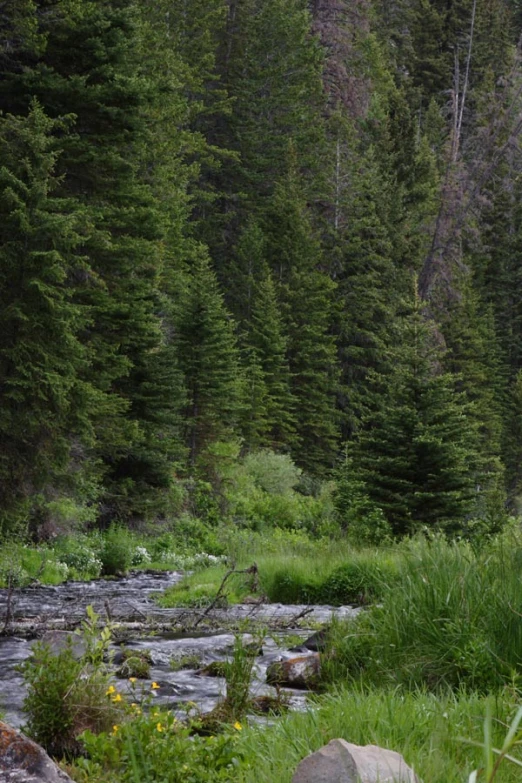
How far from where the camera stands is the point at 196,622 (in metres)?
11.1

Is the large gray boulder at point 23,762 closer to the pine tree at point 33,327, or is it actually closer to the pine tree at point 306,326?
the pine tree at point 33,327

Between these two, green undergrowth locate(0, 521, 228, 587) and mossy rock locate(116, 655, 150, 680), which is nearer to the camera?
mossy rock locate(116, 655, 150, 680)

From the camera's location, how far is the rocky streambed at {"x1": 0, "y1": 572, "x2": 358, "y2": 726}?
7.20 meters

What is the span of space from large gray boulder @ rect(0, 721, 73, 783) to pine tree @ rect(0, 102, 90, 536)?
448 inches

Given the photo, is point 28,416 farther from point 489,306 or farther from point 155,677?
point 489,306

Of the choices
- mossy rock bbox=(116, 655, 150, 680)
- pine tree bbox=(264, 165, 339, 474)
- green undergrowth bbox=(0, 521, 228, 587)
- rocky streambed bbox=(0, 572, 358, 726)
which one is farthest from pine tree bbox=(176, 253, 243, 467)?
mossy rock bbox=(116, 655, 150, 680)

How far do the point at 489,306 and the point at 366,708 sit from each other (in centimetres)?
5797

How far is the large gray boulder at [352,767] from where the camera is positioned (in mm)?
2889

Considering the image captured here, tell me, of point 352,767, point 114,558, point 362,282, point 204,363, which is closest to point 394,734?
point 352,767

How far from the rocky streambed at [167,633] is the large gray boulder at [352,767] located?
2.48 meters

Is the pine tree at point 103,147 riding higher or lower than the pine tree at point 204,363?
higher

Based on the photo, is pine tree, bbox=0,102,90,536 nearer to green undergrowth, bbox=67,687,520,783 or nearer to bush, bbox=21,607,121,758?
bush, bbox=21,607,121,758

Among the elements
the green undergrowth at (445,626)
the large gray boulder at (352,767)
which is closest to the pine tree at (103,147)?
the green undergrowth at (445,626)

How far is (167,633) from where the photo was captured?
1081 centimetres
